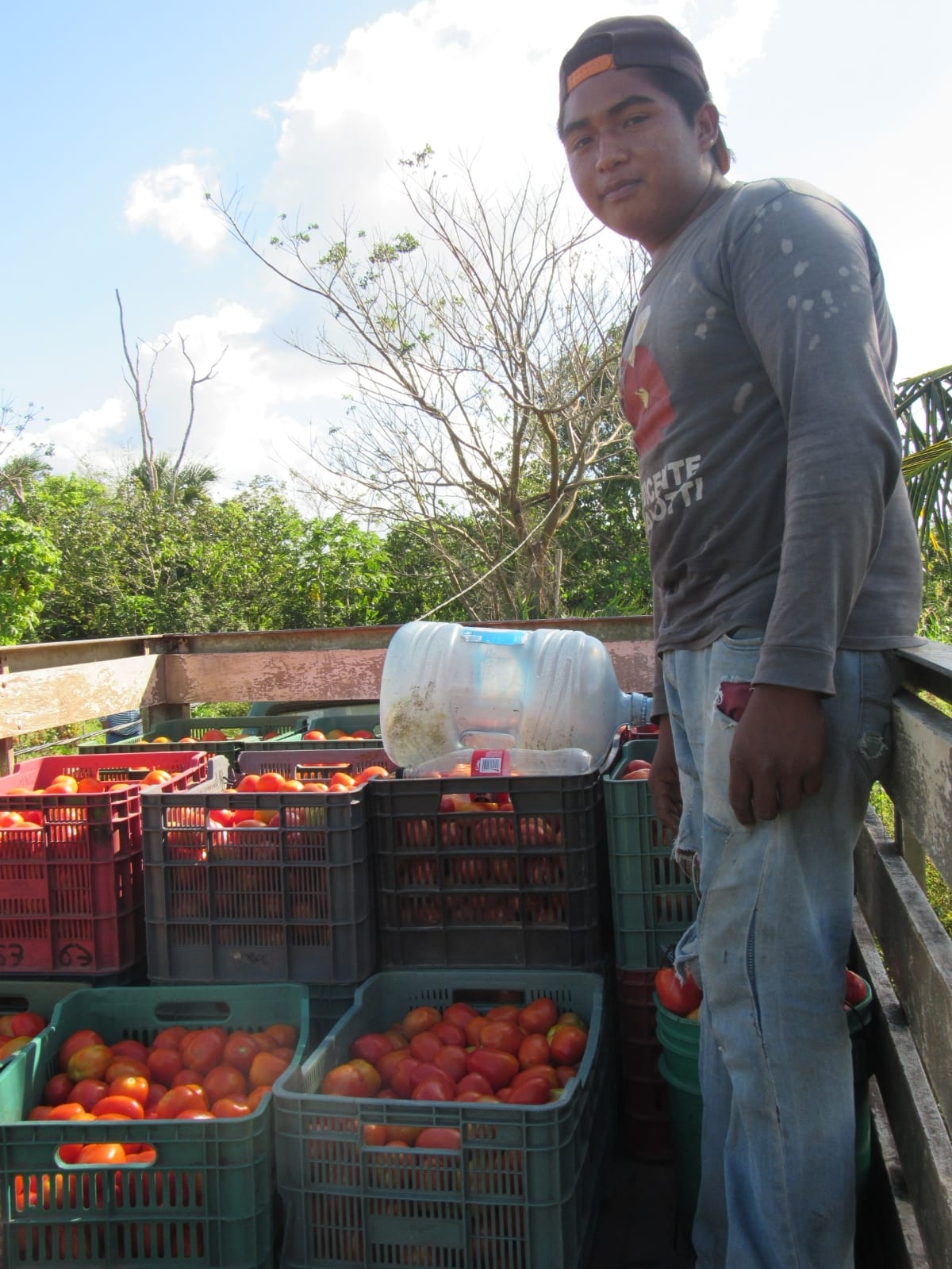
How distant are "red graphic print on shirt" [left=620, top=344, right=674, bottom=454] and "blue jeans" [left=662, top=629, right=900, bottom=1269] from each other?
15.2 inches

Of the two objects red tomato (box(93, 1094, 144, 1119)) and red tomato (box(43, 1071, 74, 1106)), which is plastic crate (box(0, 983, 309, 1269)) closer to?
red tomato (box(93, 1094, 144, 1119))

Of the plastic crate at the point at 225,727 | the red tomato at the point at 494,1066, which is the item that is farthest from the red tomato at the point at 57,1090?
the plastic crate at the point at 225,727

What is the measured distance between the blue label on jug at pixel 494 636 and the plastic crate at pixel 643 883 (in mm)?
1160

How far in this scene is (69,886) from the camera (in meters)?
2.61

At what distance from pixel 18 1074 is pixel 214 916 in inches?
21.3

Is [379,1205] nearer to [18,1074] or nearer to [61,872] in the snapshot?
[18,1074]

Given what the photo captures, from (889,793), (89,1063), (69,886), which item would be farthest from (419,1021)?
(889,793)

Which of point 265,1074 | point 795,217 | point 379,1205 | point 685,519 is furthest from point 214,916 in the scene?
point 795,217

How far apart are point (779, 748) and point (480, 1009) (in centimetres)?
158

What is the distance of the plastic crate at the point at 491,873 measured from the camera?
2.47 meters

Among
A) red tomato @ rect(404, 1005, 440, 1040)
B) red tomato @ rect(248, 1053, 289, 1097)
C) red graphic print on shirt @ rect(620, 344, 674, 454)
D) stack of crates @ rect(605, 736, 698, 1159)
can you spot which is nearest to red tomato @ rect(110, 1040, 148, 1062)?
red tomato @ rect(248, 1053, 289, 1097)

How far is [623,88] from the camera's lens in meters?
1.65

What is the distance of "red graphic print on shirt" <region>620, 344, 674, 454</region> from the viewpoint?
5.35 ft

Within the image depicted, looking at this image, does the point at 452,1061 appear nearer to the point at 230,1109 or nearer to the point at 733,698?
the point at 230,1109
